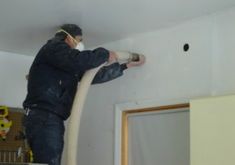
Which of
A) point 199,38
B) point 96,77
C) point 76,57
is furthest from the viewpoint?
point 96,77

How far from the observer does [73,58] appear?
2.35 metres

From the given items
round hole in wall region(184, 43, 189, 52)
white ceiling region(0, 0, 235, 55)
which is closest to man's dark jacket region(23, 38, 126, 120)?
white ceiling region(0, 0, 235, 55)

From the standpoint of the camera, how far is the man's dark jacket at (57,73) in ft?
7.81

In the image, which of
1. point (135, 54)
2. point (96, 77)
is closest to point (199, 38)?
point (135, 54)

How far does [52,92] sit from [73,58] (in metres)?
0.25

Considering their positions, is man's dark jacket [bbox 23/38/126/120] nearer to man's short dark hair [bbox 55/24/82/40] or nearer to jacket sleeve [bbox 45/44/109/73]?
jacket sleeve [bbox 45/44/109/73]

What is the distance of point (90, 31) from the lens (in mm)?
3004

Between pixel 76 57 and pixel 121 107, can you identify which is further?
pixel 121 107

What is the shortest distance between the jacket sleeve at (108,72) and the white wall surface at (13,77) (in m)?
1.03

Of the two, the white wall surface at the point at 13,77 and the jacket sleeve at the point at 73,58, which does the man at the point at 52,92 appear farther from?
the white wall surface at the point at 13,77

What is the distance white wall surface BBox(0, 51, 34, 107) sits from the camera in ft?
11.6

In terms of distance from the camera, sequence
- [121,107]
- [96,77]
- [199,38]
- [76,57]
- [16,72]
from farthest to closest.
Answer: [16,72] < [121,107] < [96,77] < [199,38] < [76,57]

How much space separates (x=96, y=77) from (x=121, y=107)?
348 mm

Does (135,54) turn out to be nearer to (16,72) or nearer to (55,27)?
(55,27)
